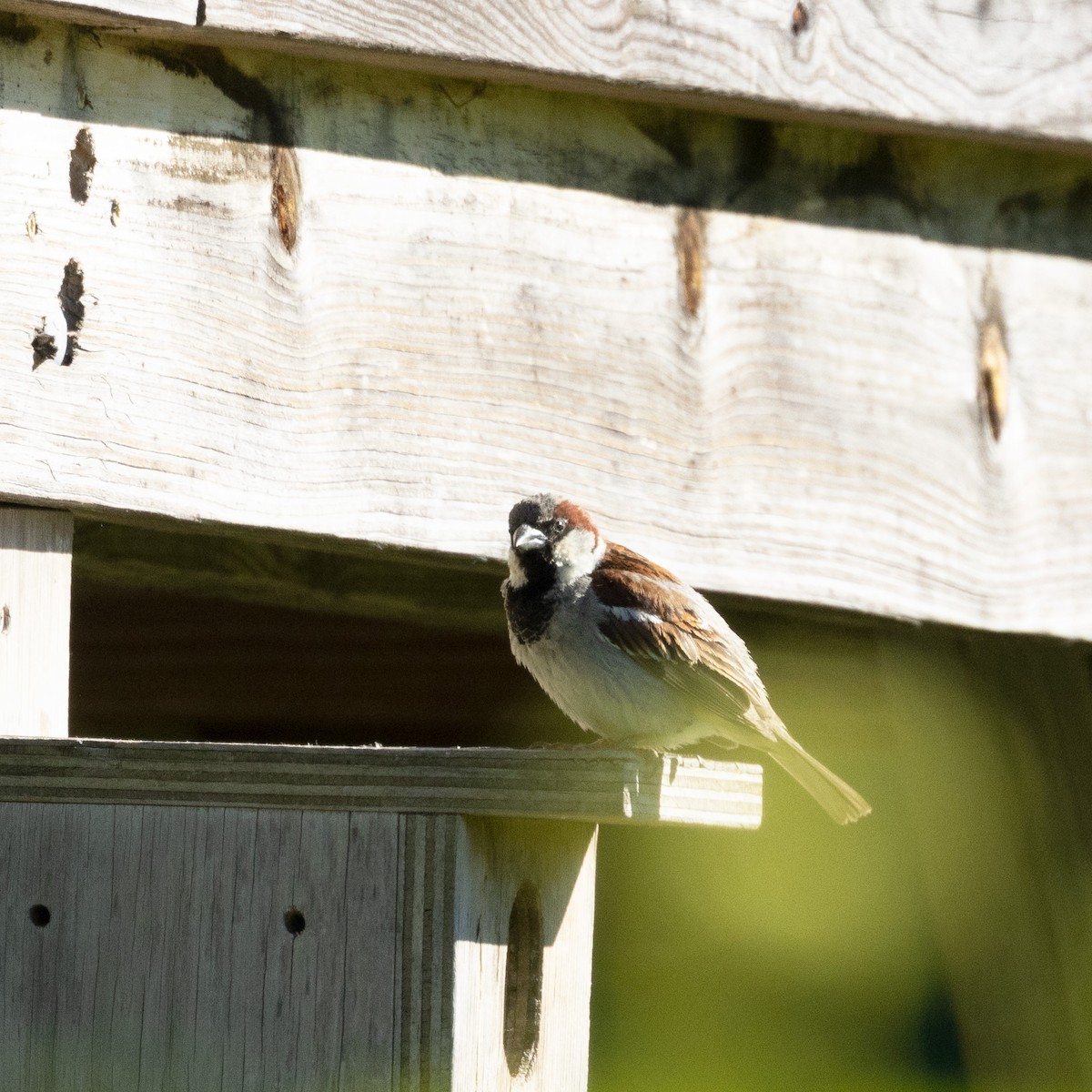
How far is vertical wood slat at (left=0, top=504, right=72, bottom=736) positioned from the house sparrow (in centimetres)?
61

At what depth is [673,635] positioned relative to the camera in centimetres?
236

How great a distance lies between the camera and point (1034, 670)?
2.73 m

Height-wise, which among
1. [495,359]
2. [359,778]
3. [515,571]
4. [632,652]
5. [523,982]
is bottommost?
[523,982]

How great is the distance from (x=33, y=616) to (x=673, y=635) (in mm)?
882

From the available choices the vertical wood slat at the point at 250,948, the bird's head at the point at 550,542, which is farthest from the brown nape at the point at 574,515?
the vertical wood slat at the point at 250,948

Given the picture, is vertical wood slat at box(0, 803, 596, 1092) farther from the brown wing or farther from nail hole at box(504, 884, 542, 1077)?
the brown wing

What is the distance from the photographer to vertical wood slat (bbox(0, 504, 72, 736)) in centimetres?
200

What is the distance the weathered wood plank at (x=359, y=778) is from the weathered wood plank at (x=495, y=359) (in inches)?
12.6

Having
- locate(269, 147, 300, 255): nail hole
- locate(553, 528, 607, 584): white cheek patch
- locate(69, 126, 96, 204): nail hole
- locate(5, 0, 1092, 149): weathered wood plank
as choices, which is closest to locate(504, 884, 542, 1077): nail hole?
locate(553, 528, 607, 584): white cheek patch

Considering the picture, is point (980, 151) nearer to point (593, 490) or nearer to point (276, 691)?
point (593, 490)

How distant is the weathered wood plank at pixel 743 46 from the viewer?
208 cm

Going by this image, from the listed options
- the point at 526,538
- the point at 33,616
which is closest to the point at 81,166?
the point at 33,616

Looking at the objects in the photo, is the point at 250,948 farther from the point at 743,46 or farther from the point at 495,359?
the point at 743,46

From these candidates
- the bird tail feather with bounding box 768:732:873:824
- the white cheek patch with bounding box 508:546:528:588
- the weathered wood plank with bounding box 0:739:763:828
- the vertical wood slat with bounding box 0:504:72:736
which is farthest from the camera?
the bird tail feather with bounding box 768:732:873:824
